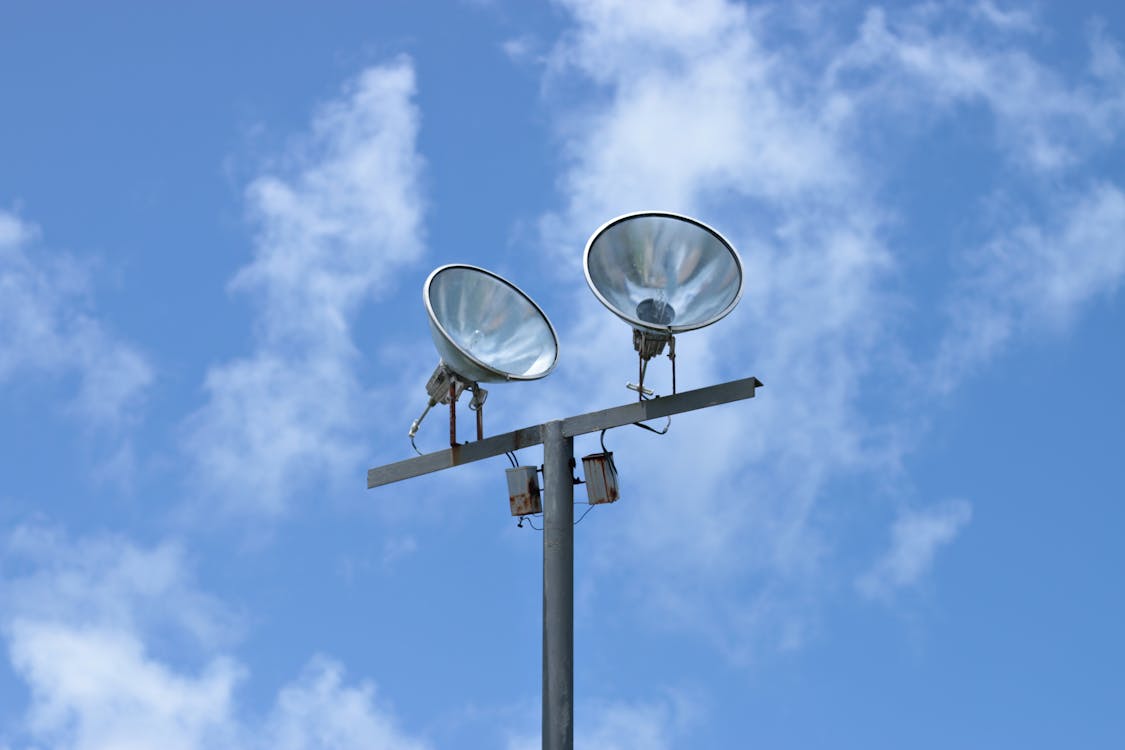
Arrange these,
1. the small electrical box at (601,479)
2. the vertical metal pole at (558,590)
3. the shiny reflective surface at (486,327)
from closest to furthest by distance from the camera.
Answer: the vertical metal pole at (558,590), the small electrical box at (601,479), the shiny reflective surface at (486,327)

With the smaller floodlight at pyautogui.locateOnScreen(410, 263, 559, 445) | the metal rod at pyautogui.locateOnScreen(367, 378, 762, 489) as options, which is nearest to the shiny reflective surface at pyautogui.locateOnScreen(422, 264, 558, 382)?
the smaller floodlight at pyautogui.locateOnScreen(410, 263, 559, 445)

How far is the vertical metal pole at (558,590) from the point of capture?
1015cm

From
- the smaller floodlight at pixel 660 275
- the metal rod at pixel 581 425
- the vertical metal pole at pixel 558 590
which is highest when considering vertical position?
the smaller floodlight at pixel 660 275

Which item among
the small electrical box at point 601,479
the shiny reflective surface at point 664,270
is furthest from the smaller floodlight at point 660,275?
the small electrical box at point 601,479

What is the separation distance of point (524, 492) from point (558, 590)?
2.56 ft

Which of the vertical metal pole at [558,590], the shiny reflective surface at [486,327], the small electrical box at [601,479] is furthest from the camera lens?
the shiny reflective surface at [486,327]

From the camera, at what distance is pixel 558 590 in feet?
34.2

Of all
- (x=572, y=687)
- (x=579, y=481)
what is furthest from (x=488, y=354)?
(x=572, y=687)

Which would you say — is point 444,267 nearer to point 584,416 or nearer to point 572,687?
point 584,416

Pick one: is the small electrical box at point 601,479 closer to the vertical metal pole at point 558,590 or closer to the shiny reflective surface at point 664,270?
the vertical metal pole at point 558,590

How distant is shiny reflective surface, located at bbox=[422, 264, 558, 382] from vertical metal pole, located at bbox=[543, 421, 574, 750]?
80 centimetres

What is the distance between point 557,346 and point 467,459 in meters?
1.13

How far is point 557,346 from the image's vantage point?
1179cm

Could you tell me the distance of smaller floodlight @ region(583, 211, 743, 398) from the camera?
35.0 feet
